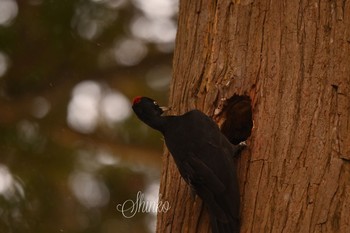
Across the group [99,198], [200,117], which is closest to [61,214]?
[99,198]

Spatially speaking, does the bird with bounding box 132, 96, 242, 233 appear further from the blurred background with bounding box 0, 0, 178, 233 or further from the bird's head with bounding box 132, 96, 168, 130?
the blurred background with bounding box 0, 0, 178, 233

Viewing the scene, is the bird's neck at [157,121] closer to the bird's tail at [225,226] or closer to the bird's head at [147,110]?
the bird's head at [147,110]

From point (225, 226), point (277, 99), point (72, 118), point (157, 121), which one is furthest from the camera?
point (72, 118)

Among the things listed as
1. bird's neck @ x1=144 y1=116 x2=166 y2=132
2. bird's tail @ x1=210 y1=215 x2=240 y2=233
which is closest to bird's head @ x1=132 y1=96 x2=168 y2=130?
bird's neck @ x1=144 y1=116 x2=166 y2=132

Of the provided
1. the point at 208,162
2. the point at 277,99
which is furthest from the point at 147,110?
the point at 277,99

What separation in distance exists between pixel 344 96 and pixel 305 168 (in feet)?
1.30

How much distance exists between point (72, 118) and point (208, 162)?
209 centimetres

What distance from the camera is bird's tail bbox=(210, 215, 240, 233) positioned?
3143 mm

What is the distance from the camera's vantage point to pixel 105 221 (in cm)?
512

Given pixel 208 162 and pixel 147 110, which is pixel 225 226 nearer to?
pixel 208 162

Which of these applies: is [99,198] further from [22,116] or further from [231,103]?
[231,103]

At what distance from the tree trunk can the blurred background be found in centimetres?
153

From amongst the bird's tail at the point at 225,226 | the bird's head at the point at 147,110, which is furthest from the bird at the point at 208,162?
the bird's head at the point at 147,110

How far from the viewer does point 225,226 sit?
3143 millimetres
